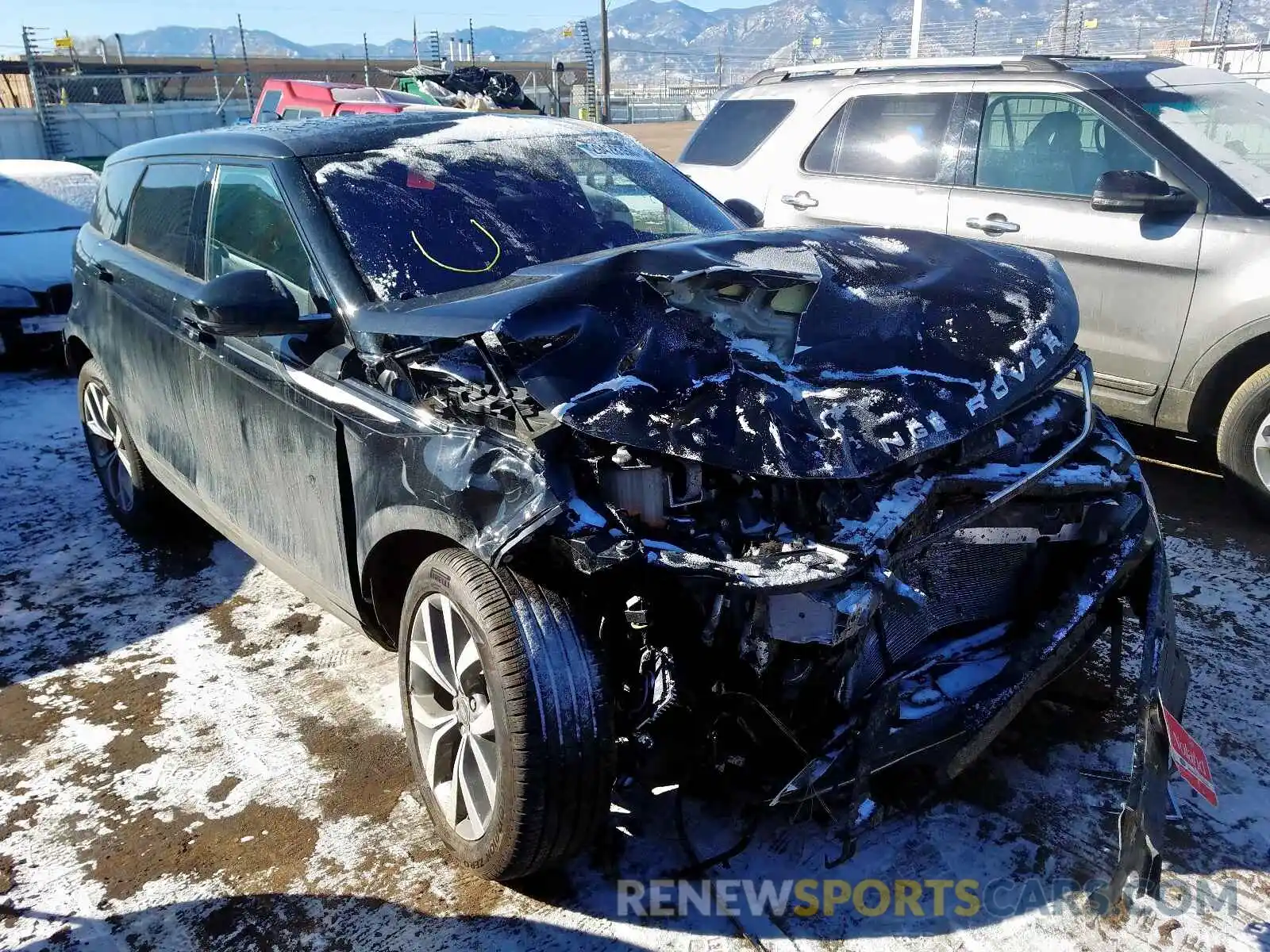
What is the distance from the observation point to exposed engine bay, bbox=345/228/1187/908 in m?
2.16

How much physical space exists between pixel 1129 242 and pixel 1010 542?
8.71ft

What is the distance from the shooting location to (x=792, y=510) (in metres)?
2.23

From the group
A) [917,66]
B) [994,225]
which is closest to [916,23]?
[917,66]

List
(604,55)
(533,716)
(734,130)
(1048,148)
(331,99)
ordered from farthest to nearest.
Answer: (604,55) < (331,99) < (734,130) < (1048,148) < (533,716)

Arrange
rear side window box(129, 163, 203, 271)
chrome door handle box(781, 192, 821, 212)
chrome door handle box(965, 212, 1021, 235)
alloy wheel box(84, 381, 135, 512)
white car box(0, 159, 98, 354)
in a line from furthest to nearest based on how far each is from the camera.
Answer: white car box(0, 159, 98, 354) < chrome door handle box(781, 192, 821, 212) < chrome door handle box(965, 212, 1021, 235) < alloy wheel box(84, 381, 135, 512) < rear side window box(129, 163, 203, 271)

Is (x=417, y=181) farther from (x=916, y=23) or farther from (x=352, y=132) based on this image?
(x=916, y=23)

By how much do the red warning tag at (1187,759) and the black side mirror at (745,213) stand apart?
2522 mm

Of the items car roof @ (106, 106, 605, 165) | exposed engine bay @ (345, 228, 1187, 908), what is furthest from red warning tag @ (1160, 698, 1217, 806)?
car roof @ (106, 106, 605, 165)

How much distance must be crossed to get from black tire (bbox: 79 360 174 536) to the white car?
215 centimetres

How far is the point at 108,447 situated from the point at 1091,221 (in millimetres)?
4786

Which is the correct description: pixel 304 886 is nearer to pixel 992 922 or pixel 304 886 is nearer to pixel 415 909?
pixel 415 909

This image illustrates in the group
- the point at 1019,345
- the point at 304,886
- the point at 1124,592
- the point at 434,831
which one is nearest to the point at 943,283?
the point at 1019,345

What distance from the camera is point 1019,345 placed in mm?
2645

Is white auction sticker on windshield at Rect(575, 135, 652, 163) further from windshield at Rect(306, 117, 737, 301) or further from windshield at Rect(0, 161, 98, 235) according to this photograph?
windshield at Rect(0, 161, 98, 235)
